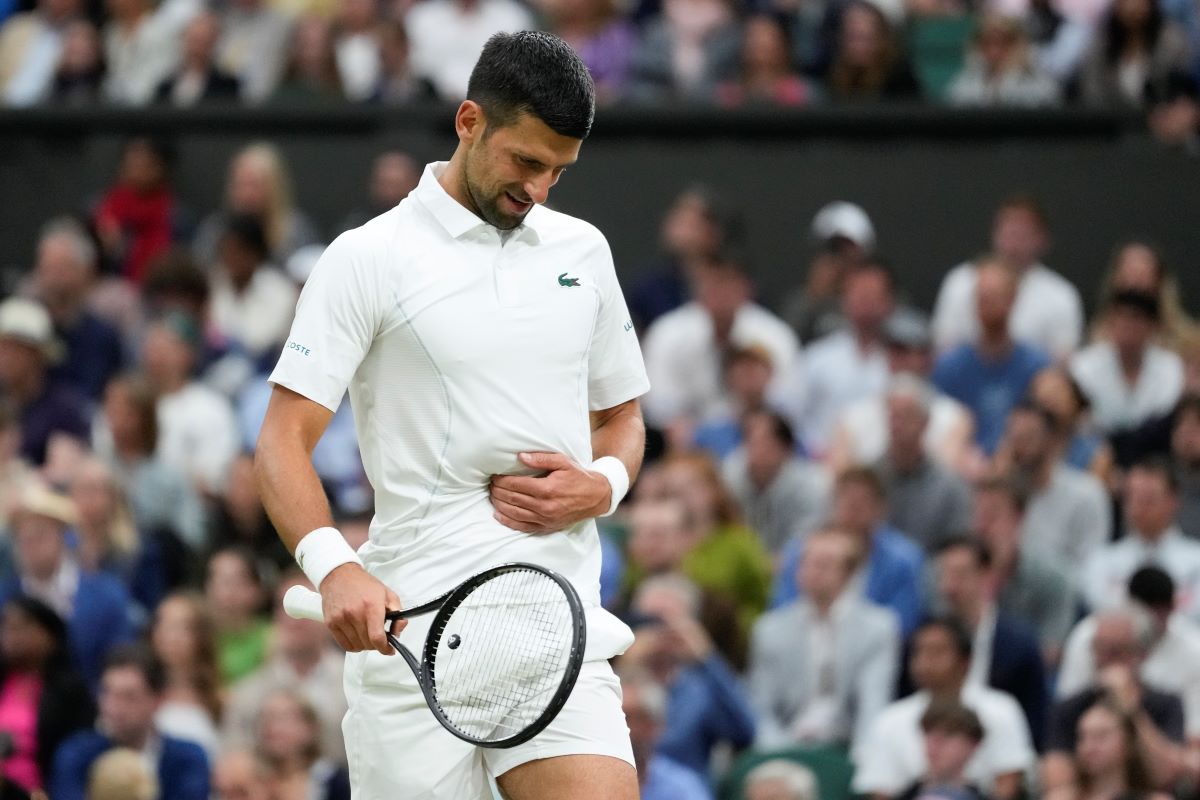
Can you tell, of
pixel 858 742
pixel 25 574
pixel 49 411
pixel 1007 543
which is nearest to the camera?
pixel 858 742

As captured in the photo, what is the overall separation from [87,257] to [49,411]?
127 cm

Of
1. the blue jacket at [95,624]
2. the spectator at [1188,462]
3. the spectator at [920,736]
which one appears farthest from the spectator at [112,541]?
the spectator at [1188,462]

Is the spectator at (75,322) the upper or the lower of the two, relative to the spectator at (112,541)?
upper

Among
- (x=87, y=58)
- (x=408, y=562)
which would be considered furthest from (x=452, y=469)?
(x=87, y=58)

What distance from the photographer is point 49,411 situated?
10.3 meters

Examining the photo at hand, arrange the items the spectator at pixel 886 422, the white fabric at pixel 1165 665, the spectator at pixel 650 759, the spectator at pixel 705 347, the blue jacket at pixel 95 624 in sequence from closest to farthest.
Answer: the spectator at pixel 650 759, the white fabric at pixel 1165 665, the blue jacket at pixel 95 624, the spectator at pixel 886 422, the spectator at pixel 705 347

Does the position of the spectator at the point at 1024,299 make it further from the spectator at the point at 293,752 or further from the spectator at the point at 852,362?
the spectator at the point at 293,752

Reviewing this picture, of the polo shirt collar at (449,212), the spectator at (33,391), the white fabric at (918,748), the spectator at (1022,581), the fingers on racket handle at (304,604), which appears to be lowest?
the white fabric at (918,748)

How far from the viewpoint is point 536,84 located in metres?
3.98

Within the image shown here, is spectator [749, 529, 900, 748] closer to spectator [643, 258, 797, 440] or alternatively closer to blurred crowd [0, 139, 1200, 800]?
blurred crowd [0, 139, 1200, 800]

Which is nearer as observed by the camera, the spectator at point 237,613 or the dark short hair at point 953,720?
the dark short hair at point 953,720

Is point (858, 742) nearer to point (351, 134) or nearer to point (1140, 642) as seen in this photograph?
point (1140, 642)

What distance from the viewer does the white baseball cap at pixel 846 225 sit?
1099cm

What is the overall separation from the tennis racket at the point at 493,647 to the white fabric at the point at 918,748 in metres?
3.70
